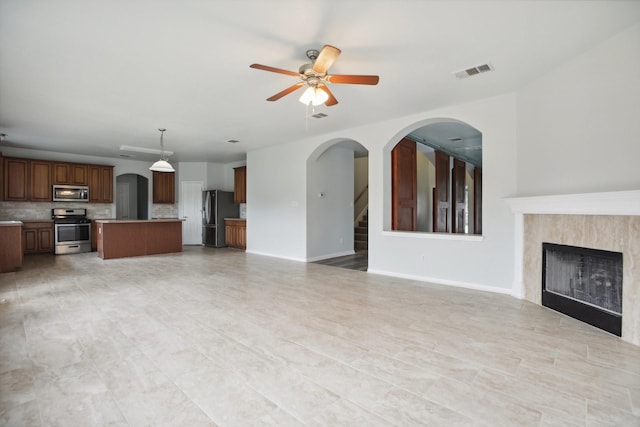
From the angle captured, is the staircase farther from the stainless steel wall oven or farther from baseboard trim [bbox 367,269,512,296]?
the stainless steel wall oven

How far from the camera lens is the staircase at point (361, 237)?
886 cm

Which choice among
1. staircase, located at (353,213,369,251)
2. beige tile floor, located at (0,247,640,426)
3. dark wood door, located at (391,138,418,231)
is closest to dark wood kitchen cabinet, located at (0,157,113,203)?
beige tile floor, located at (0,247,640,426)

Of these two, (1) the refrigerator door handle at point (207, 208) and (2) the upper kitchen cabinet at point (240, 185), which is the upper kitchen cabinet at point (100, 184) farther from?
(2) the upper kitchen cabinet at point (240, 185)

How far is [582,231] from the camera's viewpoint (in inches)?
125

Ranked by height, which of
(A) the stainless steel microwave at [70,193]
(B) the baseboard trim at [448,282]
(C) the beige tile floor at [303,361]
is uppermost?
(A) the stainless steel microwave at [70,193]

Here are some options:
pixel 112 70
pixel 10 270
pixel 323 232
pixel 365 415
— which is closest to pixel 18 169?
pixel 10 270

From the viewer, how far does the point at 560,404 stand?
1.79m

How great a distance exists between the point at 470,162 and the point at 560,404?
842cm

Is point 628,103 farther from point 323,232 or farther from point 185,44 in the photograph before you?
point 323,232

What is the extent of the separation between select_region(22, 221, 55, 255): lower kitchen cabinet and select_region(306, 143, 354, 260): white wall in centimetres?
636

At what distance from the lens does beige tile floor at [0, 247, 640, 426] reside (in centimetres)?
172

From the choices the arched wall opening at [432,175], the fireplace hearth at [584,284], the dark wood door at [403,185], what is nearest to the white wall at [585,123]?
the fireplace hearth at [584,284]

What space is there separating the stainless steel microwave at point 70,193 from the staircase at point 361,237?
Result: 23.5ft

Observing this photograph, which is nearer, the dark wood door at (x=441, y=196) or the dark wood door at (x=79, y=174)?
the dark wood door at (x=441, y=196)
